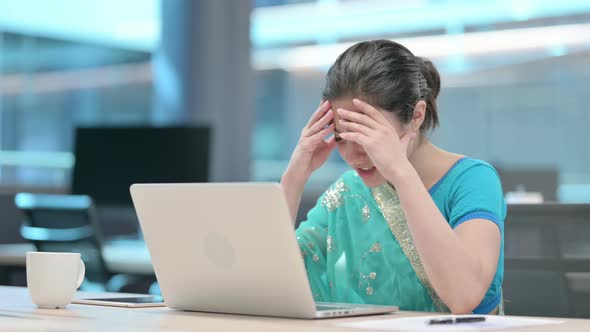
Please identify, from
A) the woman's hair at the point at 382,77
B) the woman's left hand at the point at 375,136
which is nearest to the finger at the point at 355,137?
the woman's left hand at the point at 375,136

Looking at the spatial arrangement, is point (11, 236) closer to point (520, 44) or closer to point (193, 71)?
point (193, 71)

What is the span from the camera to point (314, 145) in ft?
5.47

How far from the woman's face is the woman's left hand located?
3 cm

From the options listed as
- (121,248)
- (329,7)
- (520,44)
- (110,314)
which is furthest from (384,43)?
(329,7)

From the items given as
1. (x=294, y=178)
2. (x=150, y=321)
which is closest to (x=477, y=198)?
(x=294, y=178)

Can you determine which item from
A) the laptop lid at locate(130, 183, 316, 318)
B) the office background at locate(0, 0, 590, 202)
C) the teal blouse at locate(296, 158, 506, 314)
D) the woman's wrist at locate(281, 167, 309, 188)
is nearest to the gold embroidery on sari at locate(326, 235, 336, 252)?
the teal blouse at locate(296, 158, 506, 314)

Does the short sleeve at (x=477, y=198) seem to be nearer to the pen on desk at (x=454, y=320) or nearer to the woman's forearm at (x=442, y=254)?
the woman's forearm at (x=442, y=254)

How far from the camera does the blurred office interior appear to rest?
4461 millimetres

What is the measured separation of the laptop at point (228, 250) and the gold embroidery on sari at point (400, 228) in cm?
23

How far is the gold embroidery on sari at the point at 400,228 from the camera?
1556 mm

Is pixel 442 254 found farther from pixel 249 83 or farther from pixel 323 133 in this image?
pixel 249 83

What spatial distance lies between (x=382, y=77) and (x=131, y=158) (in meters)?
2.76

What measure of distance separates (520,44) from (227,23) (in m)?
2.23

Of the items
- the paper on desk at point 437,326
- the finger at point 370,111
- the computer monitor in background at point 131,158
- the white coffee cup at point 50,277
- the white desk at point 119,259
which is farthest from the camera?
the computer monitor in background at point 131,158
